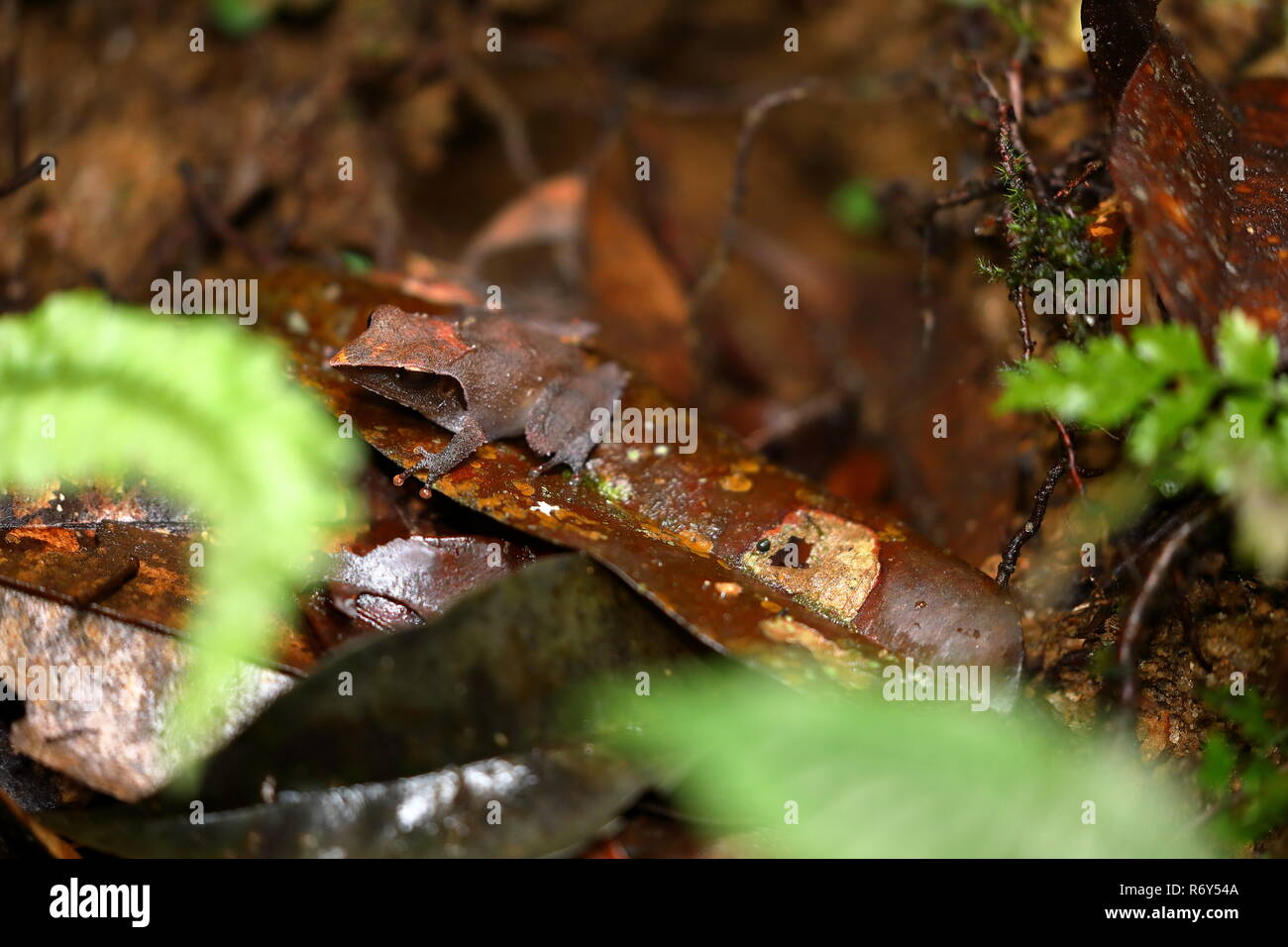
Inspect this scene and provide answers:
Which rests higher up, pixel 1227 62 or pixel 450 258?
pixel 1227 62

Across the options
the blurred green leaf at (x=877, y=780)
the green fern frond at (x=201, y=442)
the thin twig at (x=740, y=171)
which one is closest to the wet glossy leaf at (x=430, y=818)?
the blurred green leaf at (x=877, y=780)

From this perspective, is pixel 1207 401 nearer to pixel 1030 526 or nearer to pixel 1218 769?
pixel 1030 526

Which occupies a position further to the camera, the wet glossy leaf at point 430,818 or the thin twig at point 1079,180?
the thin twig at point 1079,180

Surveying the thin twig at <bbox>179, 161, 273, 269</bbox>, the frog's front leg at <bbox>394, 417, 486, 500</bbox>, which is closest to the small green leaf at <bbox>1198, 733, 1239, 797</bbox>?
the frog's front leg at <bbox>394, 417, 486, 500</bbox>

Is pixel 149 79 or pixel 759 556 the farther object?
pixel 149 79

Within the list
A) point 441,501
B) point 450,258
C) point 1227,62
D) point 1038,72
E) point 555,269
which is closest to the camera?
point 441,501

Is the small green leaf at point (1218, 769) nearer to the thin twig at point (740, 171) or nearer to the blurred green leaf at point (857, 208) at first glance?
the thin twig at point (740, 171)
